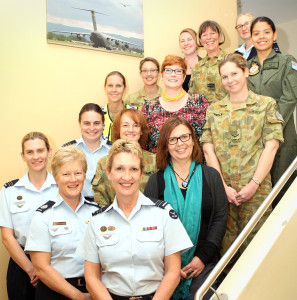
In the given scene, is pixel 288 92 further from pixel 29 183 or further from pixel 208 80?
pixel 29 183

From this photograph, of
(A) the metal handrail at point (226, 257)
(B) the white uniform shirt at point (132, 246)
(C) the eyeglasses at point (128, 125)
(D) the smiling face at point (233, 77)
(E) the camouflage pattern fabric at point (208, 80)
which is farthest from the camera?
(E) the camouflage pattern fabric at point (208, 80)

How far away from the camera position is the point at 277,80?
2.96 m

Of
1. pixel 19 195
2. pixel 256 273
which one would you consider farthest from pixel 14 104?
pixel 256 273

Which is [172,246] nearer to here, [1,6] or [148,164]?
[148,164]

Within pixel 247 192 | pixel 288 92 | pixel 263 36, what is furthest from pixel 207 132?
pixel 263 36

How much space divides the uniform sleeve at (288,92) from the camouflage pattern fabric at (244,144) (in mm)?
357

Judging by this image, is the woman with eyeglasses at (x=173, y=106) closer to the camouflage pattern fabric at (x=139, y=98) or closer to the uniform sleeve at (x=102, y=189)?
the uniform sleeve at (x=102, y=189)

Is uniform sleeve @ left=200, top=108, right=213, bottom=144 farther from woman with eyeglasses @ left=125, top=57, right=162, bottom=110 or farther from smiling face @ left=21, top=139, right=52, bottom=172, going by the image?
smiling face @ left=21, top=139, right=52, bottom=172

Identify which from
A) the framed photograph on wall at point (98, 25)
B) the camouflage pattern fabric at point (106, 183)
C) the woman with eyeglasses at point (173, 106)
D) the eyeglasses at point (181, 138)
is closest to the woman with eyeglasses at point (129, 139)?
the camouflage pattern fabric at point (106, 183)

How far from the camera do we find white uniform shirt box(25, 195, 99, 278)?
6.52 feet

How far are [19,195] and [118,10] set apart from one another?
2.55 metres

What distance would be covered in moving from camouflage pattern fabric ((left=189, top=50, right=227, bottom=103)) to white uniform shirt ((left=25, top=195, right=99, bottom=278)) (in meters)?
1.98

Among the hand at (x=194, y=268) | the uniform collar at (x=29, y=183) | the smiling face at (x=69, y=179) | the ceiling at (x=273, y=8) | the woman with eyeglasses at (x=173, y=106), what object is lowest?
the hand at (x=194, y=268)

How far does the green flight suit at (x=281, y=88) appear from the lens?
9.52ft
